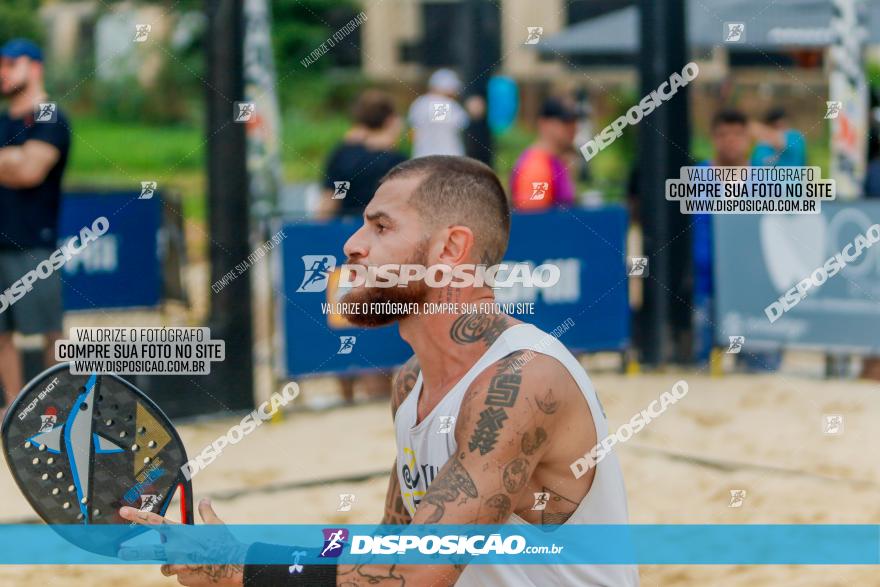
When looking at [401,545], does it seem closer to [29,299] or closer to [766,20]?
[29,299]

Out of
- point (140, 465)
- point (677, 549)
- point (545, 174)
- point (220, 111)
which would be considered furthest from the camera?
point (545, 174)

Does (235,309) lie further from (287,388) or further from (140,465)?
(140,465)

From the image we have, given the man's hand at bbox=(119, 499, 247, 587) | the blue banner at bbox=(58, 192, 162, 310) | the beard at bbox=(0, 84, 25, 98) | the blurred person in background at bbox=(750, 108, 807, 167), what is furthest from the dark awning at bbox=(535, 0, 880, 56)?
the man's hand at bbox=(119, 499, 247, 587)

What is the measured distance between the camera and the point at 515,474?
Answer: 2383 mm

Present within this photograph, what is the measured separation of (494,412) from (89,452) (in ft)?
2.96

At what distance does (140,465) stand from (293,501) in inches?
112

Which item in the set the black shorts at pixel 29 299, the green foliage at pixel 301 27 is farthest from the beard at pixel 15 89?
the green foliage at pixel 301 27

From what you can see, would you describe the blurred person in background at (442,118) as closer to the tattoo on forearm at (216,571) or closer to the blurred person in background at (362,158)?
the blurred person in background at (362,158)

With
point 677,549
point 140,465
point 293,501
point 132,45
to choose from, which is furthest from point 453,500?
point 132,45

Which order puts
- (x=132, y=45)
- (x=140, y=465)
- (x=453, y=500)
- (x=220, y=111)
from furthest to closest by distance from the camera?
(x=132, y=45)
(x=220, y=111)
(x=140, y=465)
(x=453, y=500)

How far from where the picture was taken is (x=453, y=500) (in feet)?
7.65

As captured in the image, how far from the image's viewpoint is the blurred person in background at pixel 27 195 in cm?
581

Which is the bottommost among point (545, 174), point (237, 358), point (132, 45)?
point (237, 358)

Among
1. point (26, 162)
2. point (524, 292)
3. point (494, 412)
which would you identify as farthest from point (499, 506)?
point (524, 292)
